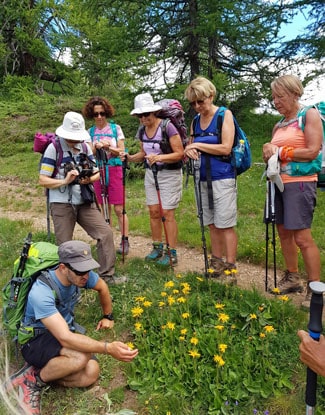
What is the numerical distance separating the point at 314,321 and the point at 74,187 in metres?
3.33

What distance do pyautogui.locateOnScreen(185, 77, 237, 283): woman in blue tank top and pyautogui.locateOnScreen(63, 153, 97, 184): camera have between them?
4.03 feet

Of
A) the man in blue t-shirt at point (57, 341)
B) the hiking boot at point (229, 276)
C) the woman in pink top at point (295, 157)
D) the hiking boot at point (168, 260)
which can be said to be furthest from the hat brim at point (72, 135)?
the hiking boot at point (229, 276)

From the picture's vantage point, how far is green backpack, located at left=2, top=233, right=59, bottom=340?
3.66 meters

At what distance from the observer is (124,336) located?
4285mm

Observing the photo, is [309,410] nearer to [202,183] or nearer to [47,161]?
[202,183]

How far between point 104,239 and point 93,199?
53 centimetres

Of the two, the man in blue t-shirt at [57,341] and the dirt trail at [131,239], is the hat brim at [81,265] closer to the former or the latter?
the man in blue t-shirt at [57,341]

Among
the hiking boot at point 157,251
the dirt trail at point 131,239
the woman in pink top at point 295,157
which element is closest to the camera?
the woman in pink top at point 295,157

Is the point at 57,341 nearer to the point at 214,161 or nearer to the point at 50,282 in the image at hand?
the point at 50,282

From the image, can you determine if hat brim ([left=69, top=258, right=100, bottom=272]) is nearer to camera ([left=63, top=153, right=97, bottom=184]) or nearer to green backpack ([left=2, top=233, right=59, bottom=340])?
green backpack ([left=2, top=233, right=59, bottom=340])

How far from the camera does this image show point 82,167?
492 cm

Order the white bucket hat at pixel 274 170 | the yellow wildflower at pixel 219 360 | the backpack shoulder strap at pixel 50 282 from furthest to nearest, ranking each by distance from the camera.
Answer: the white bucket hat at pixel 274 170 < the backpack shoulder strap at pixel 50 282 < the yellow wildflower at pixel 219 360

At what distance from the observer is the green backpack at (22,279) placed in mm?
3660

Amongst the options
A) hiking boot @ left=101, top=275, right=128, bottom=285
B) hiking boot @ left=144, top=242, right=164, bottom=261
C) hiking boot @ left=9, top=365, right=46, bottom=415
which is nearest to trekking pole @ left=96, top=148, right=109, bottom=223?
hiking boot @ left=144, top=242, right=164, bottom=261
